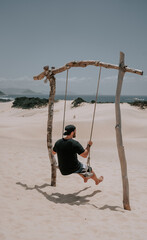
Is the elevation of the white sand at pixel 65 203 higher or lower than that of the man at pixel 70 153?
lower

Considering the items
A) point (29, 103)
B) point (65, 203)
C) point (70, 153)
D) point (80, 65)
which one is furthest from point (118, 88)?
point (29, 103)

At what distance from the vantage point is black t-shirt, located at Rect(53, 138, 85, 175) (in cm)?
462

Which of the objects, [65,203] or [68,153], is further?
[65,203]

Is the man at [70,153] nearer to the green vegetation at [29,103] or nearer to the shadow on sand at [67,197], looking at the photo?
the shadow on sand at [67,197]

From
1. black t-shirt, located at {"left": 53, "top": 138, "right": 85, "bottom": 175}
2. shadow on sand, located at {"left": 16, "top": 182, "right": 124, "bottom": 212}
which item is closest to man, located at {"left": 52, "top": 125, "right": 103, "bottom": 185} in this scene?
black t-shirt, located at {"left": 53, "top": 138, "right": 85, "bottom": 175}

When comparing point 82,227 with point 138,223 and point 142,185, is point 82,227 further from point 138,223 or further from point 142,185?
point 142,185

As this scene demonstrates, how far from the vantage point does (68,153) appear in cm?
464

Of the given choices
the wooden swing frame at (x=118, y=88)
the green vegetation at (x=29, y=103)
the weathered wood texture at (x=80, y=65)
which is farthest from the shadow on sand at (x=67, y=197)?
the green vegetation at (x=29, y=103)

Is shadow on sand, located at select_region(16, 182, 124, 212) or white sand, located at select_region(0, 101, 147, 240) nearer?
white sand, located at select_region(0, 101, 147, 240)

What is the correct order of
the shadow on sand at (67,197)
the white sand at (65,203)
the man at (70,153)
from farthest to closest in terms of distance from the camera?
the shadow on sand at (67,197) < the man at (70,153) < the white sand at (65,203)

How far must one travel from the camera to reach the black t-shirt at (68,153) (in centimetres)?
462

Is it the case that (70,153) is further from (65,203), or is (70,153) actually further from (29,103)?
(29,103)

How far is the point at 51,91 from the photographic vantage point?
5.81 m

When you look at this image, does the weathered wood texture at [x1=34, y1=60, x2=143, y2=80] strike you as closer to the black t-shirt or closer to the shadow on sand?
the black t-shirt
